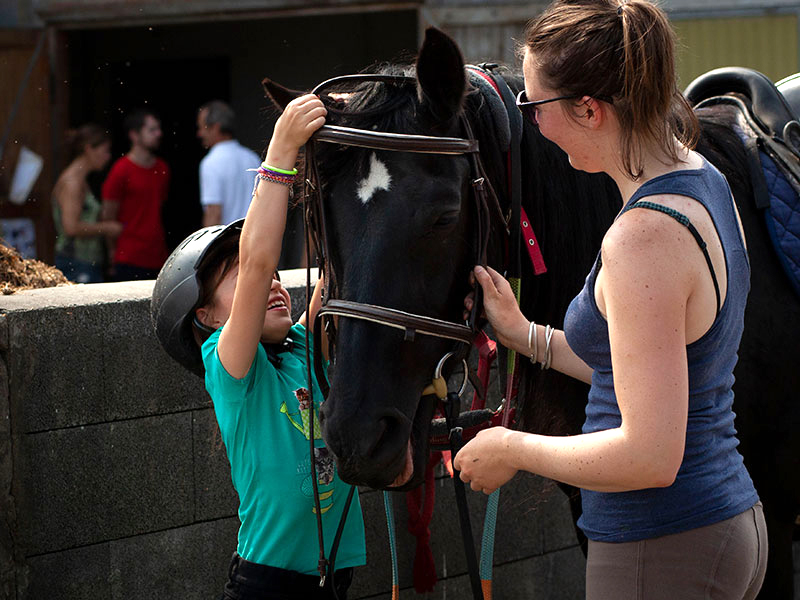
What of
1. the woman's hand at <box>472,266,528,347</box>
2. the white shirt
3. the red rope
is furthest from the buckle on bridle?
the white shirt

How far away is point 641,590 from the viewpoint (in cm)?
166

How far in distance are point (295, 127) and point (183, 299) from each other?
659 mm

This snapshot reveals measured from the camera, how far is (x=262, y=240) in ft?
6.77

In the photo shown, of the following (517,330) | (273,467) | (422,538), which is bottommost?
(422,538)

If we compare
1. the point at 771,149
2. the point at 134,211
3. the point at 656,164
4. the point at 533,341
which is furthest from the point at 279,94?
the point at 134,211

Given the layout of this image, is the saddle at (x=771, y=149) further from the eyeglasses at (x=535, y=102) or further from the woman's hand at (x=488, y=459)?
the woman's hand at (x=488, y=459)

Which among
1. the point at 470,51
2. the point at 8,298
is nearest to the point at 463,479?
the point at 8,298

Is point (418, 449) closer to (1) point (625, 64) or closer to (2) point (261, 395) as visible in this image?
(2) point (261, 395)

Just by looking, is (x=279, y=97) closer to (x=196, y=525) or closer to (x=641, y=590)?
(x=641, y=590)

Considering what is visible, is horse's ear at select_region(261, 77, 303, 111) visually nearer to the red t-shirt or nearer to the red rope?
the red rope

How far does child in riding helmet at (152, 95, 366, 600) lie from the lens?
2.13m

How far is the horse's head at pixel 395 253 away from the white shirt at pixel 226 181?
5.11m

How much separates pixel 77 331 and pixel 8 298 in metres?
0.22

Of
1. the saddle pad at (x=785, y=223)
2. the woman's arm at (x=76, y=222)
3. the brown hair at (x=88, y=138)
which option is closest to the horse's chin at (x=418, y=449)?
the saddle pad at (x=785, y=223)
